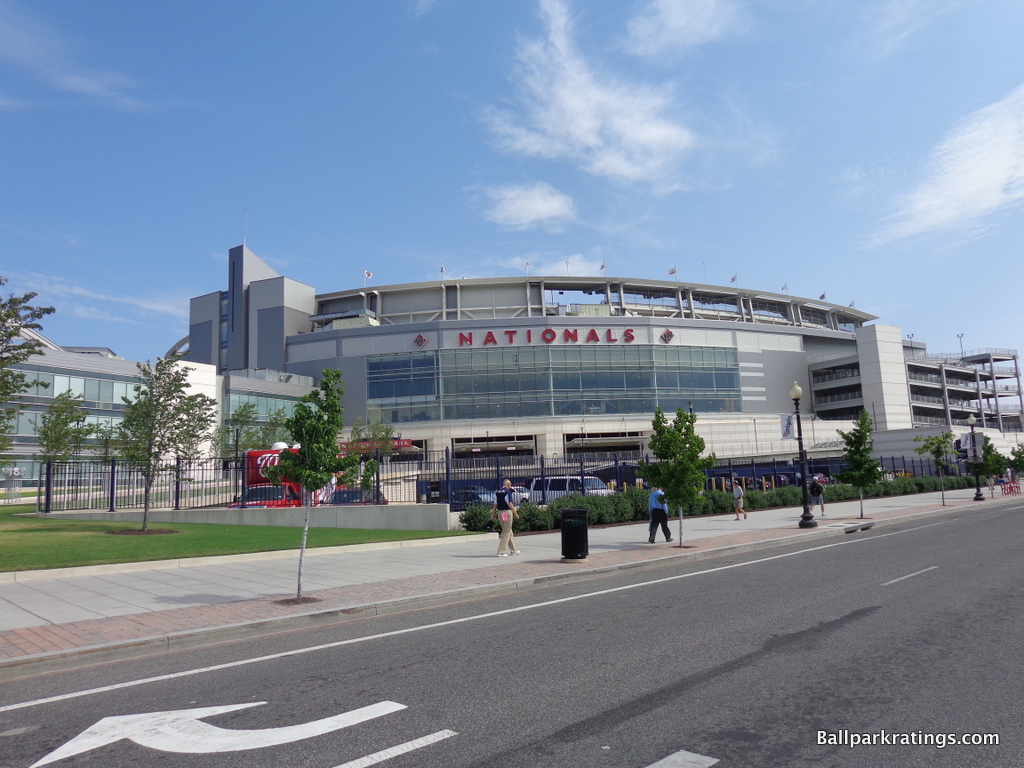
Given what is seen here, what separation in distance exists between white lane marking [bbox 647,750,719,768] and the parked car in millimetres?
21442

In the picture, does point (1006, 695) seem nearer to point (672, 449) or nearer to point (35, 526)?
point (672, 449)

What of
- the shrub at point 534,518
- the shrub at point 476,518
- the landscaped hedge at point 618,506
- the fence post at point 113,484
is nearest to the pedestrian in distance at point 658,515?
the landscaped hedge at point 618,506

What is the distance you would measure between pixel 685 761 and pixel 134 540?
17.9 metres

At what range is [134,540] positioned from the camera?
Result: 18.1m

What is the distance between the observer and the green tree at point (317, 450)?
1111cm

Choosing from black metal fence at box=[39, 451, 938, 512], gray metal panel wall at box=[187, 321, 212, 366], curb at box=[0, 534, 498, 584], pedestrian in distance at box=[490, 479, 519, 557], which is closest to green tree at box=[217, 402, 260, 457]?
black metal fence at box=[39, 451, 938, 512]

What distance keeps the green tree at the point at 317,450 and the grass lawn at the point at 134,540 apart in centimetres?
588

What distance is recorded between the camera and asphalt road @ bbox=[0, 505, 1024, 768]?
4.54 m

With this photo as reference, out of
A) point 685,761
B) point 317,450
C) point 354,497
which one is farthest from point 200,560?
point 685,761

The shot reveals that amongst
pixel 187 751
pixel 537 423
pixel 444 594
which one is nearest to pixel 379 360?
A: pixel 537 423

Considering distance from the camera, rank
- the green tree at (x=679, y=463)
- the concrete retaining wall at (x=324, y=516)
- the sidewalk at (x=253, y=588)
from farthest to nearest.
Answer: the concrete retaining wall at (x=324, y=516) < the green tree at (x=679, y=463) < the sidewalk at (x=253, y=588)

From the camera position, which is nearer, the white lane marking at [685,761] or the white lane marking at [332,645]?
the white lane marking at [685,761]

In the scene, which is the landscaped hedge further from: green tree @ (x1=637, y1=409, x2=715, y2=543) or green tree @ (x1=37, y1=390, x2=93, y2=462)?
green tree @ (x1=37, y1=390, x2=93, y2=462)

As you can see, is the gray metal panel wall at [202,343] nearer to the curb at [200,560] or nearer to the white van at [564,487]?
the white van at [564,487]
